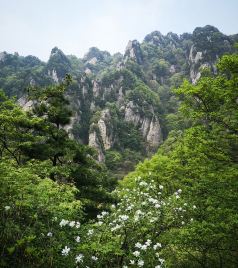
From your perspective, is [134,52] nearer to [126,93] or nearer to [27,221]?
[126,93]

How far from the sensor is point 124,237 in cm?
813

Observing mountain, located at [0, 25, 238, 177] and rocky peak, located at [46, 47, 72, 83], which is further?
rocky peak, located at [46, 47, 72, 83]

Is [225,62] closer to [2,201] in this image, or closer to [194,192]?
[194,192]

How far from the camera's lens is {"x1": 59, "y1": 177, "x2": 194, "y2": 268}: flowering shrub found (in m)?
6.70

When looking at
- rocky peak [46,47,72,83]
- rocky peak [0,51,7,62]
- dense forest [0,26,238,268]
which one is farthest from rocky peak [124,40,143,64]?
dense forest [0,26,238,268]

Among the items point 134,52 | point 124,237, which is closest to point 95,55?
point 134,52

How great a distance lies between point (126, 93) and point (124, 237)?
314 ft

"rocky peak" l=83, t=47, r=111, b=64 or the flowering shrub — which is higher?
"rocky peak" l=83, t=47, r=111, b=64

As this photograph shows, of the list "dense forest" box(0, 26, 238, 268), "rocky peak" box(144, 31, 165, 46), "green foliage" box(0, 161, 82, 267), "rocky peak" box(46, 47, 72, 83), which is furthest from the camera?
"rocky peak" box(144, 31, 165, 46)

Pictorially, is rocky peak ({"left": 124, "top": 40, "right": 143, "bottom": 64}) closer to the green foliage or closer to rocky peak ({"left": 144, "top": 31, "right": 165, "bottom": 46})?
rocky peak ({"left": 144, "top": 31, "right": 165, "bottom": 46})

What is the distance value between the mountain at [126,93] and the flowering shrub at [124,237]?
198 ft

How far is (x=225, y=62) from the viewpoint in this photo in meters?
12.5

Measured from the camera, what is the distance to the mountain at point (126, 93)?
85500 millimetres

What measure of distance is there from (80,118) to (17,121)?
246 feet
